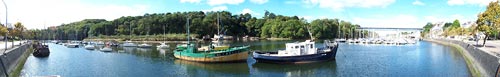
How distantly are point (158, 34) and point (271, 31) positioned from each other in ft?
147

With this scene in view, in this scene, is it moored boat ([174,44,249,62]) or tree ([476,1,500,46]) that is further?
tree ([476,1,500,46])

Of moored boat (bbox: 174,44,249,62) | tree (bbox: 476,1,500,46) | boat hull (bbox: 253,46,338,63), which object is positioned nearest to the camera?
boat hull (bbox: 253,46,338,63)

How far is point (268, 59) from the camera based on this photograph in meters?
42.6

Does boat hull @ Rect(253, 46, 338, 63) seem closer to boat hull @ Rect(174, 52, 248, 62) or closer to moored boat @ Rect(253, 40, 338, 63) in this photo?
moored boat @ Rect(253, 40, 338, 63)

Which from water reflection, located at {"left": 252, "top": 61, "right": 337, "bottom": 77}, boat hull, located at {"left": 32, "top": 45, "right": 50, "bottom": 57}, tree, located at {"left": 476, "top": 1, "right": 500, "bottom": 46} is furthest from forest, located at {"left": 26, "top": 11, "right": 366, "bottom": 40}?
water reflection, located at {"left": 252, "top": 61, "right": 337, "bottom": 77}

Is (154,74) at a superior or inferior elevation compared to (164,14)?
inferior

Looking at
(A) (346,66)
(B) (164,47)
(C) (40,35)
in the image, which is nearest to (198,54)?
(A) (346,66)

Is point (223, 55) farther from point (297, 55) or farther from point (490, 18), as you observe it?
point (490, 18)

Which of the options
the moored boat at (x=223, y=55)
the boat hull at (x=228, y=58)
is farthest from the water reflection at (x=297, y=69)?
the moored boat at (x=223, y=55)

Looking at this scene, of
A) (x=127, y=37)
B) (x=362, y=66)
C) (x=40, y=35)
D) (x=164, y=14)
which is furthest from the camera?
(x=40, y=35)

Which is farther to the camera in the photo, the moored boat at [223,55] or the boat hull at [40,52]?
the boat hull at [40,52]

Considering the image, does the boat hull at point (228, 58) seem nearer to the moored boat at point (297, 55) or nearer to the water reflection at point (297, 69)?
the moored boat at point (297, 55)

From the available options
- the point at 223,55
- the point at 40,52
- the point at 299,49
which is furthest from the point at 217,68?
the point at 40,52

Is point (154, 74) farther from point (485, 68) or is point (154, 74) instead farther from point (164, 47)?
point (164, 47)
